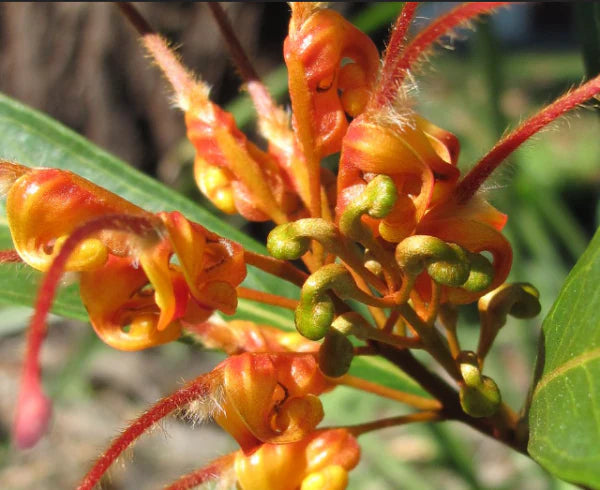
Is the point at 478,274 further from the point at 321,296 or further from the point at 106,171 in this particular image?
the point at 106,171

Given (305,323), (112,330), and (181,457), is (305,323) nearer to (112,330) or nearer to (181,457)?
(112,330)

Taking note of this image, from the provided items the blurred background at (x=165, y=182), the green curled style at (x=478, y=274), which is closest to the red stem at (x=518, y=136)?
the green curled style at (x=478, y=274)

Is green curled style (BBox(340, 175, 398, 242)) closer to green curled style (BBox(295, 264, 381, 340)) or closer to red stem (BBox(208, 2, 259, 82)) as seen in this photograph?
green curled style (BBox(295, 264, 381, 340))

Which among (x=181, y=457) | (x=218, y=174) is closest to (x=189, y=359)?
(x=181, y=457)

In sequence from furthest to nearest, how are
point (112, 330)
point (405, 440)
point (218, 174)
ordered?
point (405, 440), point (218, 174), point (112, 330)

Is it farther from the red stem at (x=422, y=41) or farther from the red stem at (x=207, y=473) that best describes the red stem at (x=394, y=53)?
the red stem at (x=207, y=473)

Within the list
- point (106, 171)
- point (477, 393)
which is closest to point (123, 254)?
point (477, 393)
